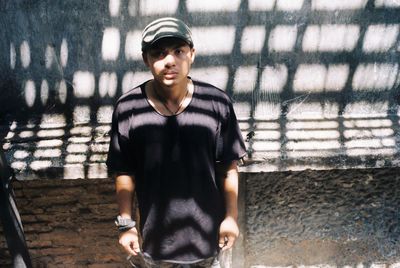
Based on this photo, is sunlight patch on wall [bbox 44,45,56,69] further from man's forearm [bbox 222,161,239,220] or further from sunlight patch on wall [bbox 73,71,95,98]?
man's forearm [bbox 222,161,239,220]

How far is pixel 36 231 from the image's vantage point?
315cm

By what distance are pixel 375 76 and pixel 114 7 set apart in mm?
1844

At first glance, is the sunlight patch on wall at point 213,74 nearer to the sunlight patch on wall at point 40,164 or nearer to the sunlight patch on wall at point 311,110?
the sunlight patch on wall at point 311,110

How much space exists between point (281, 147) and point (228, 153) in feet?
2.18

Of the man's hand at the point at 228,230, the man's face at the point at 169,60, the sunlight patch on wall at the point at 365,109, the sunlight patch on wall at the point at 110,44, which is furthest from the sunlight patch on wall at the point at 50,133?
the sunlight patch on wall at the point at 365,109

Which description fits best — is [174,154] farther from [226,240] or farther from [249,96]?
[249,96]

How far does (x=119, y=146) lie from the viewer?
6.89ft

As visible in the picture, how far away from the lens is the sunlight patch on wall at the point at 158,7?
2570 millimetres

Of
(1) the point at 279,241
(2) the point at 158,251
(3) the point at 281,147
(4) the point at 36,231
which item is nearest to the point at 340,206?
(1) the point at 279,241

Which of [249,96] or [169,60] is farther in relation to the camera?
[249,96]

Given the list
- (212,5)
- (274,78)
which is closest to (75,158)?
(212,5)

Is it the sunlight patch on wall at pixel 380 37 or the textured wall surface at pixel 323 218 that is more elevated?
the sunlight patch on wall at pixel 380 37

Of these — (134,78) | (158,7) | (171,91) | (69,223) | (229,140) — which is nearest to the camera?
(171,91)

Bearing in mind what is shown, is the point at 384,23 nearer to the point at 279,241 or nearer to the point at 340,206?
the point at 340,206
